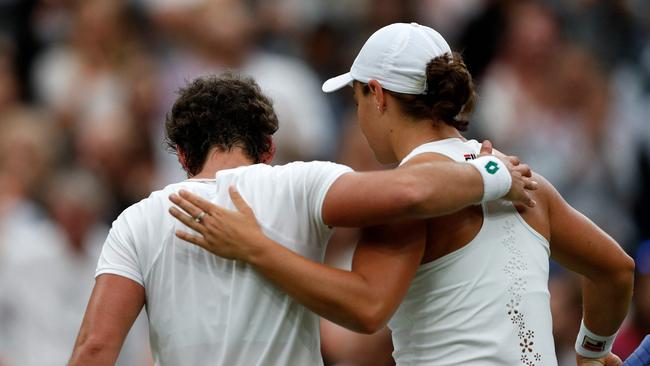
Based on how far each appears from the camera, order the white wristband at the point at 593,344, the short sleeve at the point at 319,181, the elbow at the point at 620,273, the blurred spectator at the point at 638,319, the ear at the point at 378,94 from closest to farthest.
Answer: the short sleeve at the point at 319,181 < the ear at the point at 378,94 < the elbow at the point at 620,273 < the white wristband at the point at 593,344 < the blurred spectator at the point at 638,319

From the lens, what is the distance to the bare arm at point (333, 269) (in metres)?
3.69

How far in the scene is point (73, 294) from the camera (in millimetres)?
7734

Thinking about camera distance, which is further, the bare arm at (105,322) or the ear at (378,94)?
the ear at (378,94)

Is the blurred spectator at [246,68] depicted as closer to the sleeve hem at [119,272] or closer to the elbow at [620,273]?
the elbow at [620,273]

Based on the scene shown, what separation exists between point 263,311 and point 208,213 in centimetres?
36

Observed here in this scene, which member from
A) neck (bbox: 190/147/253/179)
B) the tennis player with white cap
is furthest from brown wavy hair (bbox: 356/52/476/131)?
neck (bbox: 190/147/253/179)

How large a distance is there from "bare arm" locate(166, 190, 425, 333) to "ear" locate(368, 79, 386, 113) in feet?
1.60

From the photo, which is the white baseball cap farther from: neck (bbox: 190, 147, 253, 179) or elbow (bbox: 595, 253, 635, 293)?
elbow (bbox: 595, 253, 635, 293)

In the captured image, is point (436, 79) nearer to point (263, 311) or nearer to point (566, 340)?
point (263, 311)

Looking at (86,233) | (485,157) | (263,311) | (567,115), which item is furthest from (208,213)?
(567,115)

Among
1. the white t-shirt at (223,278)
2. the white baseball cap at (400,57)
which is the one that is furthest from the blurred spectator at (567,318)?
the white t-shirt at (223,278)

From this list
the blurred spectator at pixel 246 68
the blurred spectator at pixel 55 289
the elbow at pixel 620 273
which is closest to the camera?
the elbow at pixel 620 273

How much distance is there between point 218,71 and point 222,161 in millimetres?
4623

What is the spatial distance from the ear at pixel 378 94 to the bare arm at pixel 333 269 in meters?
0.49
